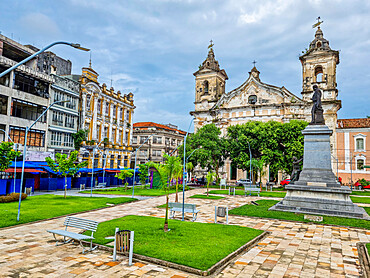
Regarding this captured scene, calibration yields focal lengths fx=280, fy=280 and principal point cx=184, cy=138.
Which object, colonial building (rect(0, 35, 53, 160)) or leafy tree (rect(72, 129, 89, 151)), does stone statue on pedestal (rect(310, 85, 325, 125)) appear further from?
leafy tree (rect(72, 129, 89, 151))

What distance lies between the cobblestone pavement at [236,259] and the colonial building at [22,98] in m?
21.8

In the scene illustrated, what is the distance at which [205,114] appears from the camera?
51.8m

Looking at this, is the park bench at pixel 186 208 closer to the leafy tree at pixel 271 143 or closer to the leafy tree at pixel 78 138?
the leafy tree at pixel 271 143

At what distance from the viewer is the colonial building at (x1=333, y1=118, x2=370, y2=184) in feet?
143

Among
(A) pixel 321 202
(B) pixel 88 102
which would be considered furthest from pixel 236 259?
(B) pixel 88 102

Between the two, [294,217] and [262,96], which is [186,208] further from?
[262,96]

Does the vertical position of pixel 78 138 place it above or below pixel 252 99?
below

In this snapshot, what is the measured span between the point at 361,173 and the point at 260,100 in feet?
62.8

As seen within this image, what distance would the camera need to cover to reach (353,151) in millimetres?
44625

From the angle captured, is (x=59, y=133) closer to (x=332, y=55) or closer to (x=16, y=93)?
(x=16, y=93)

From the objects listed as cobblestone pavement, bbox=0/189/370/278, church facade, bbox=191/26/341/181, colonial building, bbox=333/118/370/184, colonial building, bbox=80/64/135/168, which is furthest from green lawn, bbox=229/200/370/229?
colonial building, bbox=333/118/370/184

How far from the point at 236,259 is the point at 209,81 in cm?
4614

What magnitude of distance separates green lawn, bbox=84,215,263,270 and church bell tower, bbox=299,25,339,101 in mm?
37532

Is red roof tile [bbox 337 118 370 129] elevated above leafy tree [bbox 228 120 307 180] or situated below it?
above
